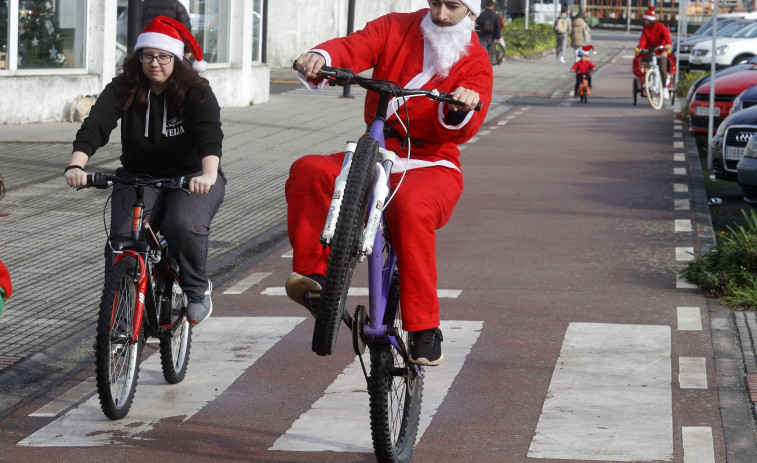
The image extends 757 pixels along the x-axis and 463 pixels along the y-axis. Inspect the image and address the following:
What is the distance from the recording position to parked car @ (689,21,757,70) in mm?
32688

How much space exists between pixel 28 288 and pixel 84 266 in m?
0.84

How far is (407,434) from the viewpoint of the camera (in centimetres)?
552

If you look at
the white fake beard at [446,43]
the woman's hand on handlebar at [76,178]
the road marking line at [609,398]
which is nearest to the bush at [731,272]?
the road marking line at [609,398]

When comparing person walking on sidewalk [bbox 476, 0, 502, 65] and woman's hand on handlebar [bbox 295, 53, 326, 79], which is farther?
person walking on sidewalk [bbox 476, 0, 502, 65]

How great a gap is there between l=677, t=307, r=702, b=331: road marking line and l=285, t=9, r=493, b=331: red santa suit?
9.98 ft

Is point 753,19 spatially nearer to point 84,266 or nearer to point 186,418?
point 84,266

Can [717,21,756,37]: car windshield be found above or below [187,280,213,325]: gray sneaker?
above

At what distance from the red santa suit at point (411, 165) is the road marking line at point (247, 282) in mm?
3766

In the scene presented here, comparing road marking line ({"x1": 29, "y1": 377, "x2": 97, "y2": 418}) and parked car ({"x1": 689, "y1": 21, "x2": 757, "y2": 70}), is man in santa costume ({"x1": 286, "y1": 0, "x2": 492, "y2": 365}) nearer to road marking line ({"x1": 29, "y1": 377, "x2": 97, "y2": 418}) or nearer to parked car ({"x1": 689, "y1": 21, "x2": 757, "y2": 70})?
road marking line ({"x1": 29, "y1": 377, "x2": 97, "y2": 418})

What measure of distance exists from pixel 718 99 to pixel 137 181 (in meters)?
14.1

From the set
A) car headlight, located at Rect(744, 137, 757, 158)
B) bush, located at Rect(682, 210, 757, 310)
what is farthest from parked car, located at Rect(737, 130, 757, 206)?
bush, located at Rect(682, 210, 757, 310)

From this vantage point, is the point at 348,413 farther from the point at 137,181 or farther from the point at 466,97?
the point at 466,97

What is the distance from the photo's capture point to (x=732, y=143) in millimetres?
13883

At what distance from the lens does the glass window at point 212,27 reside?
75.4 ft
